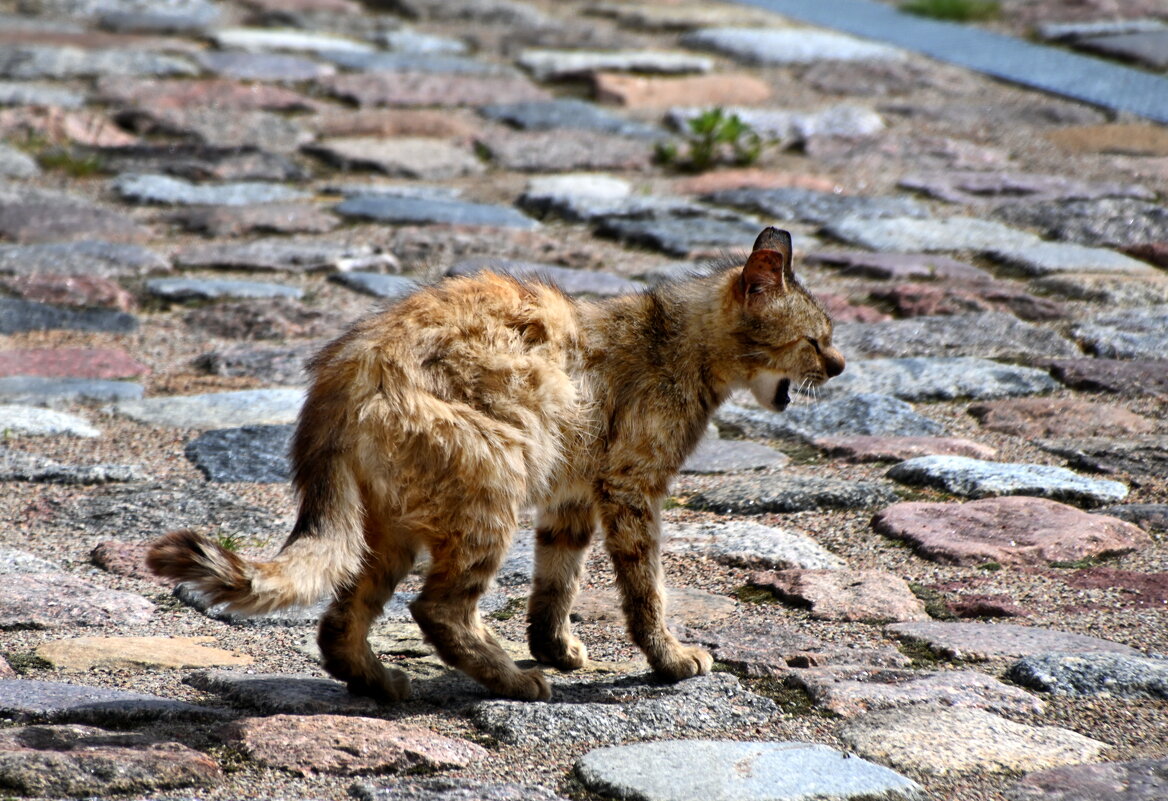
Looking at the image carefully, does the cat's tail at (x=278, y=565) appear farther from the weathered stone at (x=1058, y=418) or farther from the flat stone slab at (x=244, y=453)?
the weathered stone at (x=1058, y=418)

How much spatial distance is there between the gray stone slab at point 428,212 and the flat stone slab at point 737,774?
477 cm

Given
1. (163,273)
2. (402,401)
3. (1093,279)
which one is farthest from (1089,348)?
(163,273)

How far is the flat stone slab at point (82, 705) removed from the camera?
2.83 m

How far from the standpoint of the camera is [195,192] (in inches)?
300

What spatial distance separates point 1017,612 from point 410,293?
1.90 m

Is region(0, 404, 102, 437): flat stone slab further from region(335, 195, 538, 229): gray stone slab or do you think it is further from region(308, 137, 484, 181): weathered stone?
region(308, 137, 484, 181): weathered stone

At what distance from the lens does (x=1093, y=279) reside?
21.5ft

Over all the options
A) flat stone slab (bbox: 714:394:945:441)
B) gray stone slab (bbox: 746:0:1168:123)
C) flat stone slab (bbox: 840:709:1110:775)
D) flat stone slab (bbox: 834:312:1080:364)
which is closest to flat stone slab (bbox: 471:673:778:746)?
flat stone slab (bbox: 840:709:1110:775)

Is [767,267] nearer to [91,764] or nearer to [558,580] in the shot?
[558,580]

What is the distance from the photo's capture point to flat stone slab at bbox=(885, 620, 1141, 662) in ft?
11.1

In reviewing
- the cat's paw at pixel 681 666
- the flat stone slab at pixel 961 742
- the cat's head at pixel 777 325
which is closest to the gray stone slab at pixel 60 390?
the cat's head at pixel 777 325

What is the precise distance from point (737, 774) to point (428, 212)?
5.17 meters

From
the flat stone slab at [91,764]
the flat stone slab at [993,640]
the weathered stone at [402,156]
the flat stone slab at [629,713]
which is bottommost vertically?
the flat stone slab at [629,713]

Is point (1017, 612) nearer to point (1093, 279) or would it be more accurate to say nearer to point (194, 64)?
point (1093, 279)
